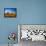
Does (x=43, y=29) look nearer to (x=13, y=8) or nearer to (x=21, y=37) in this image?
(x=21, y=37)

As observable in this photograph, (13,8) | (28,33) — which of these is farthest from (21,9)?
(28,33)

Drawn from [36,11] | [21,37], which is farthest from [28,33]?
[36,11]

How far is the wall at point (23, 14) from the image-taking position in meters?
3.30

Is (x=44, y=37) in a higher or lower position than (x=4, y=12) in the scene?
lower

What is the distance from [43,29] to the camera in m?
3.25

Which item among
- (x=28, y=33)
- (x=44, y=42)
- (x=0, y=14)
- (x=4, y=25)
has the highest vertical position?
(x=0, y=14)

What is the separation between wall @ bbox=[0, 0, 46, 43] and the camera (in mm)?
3301

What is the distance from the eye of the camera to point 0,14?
3.30 m

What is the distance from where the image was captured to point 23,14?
3340mm

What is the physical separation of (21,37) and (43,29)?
63 cm

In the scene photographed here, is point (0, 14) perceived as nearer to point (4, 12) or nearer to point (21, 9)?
point (4, 12)

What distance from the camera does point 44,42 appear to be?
3178 mm

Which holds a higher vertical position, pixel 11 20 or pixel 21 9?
pixel 21 9

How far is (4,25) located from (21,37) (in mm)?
578
